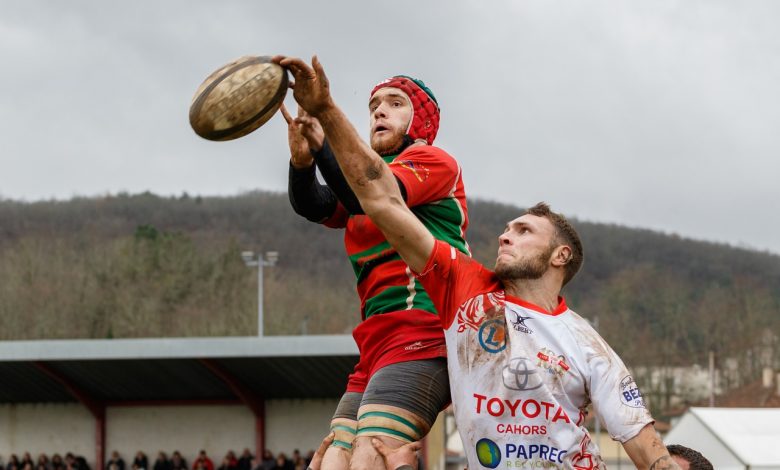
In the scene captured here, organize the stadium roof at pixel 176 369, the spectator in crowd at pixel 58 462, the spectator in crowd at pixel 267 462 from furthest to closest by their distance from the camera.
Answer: the spectator in crowd at pixel 58 462, the stadium roof at pixel 176 369, the spectator in crowd at pixel 267 462

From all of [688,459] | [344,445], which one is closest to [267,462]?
[688,459]

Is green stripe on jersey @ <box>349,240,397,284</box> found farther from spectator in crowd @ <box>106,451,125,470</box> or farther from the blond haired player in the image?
spectator in crowd @ <box>106,451,125,470</box>

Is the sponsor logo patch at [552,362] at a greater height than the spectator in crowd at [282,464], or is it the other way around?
the spectator in crowd at [282,464]

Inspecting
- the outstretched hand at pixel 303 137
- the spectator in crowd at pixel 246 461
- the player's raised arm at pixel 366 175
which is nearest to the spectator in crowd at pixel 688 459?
the player's raised arm at pixel 366 175

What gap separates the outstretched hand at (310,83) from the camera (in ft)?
16.6

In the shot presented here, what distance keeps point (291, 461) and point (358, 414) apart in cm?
1975

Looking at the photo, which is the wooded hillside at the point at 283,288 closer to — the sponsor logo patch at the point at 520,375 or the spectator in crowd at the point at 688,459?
the spectator in crowd at the point at 688,459

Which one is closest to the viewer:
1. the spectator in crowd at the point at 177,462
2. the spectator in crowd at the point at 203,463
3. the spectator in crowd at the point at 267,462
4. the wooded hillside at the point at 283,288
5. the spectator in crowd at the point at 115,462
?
the spectator in crowd at the point at 267,462

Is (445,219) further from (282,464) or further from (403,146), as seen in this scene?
(282,464)

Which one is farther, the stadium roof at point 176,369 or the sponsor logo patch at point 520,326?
the stadium roof at point 176,369

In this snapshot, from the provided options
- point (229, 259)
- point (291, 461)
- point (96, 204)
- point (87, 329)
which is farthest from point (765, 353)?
point (96, 204)

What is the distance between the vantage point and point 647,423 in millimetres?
5297

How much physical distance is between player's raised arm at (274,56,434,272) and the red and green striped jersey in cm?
31

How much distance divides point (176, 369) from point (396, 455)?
21364 millimetres
